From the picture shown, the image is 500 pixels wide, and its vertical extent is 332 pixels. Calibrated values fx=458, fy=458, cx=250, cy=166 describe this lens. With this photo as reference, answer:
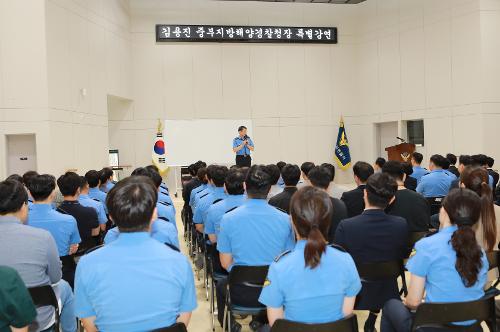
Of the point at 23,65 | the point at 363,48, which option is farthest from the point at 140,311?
the point at 363,48

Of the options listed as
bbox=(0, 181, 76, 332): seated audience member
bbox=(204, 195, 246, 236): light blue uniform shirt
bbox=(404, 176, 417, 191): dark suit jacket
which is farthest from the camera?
bbox=(404, 176, 417, 191): dark suit jacket

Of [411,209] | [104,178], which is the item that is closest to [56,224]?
[104,178]

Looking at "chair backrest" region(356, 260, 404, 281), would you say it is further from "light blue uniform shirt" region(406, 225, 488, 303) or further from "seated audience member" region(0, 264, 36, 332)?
"seated audience member" region(0, 264, 36, 332)

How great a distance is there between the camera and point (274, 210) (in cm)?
283

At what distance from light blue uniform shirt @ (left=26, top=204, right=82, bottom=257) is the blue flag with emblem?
11406 millimetres

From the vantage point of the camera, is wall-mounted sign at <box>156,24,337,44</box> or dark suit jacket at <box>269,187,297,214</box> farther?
wall-mounted sign at <box>156,24,337,44</box>

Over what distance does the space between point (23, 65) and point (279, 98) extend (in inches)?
285

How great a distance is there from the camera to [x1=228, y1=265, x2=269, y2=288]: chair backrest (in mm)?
2707

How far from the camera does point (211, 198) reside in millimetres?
4488

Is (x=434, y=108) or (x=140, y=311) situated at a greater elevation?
(x=434, y=108)

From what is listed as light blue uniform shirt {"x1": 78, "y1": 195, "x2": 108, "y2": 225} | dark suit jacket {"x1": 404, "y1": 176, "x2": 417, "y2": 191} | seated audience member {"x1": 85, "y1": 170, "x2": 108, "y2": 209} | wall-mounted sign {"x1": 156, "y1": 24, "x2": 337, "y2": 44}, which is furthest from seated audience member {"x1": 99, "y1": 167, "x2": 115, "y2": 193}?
wall-mounted sign {"x1": 156, "y1": 24, "x2": 337, "y2": 44}

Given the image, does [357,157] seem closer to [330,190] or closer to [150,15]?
[150,15]

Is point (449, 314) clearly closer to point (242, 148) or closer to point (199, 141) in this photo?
point (242, 148)

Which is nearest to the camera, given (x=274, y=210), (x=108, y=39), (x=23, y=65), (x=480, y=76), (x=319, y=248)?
(x=319, y=248)
